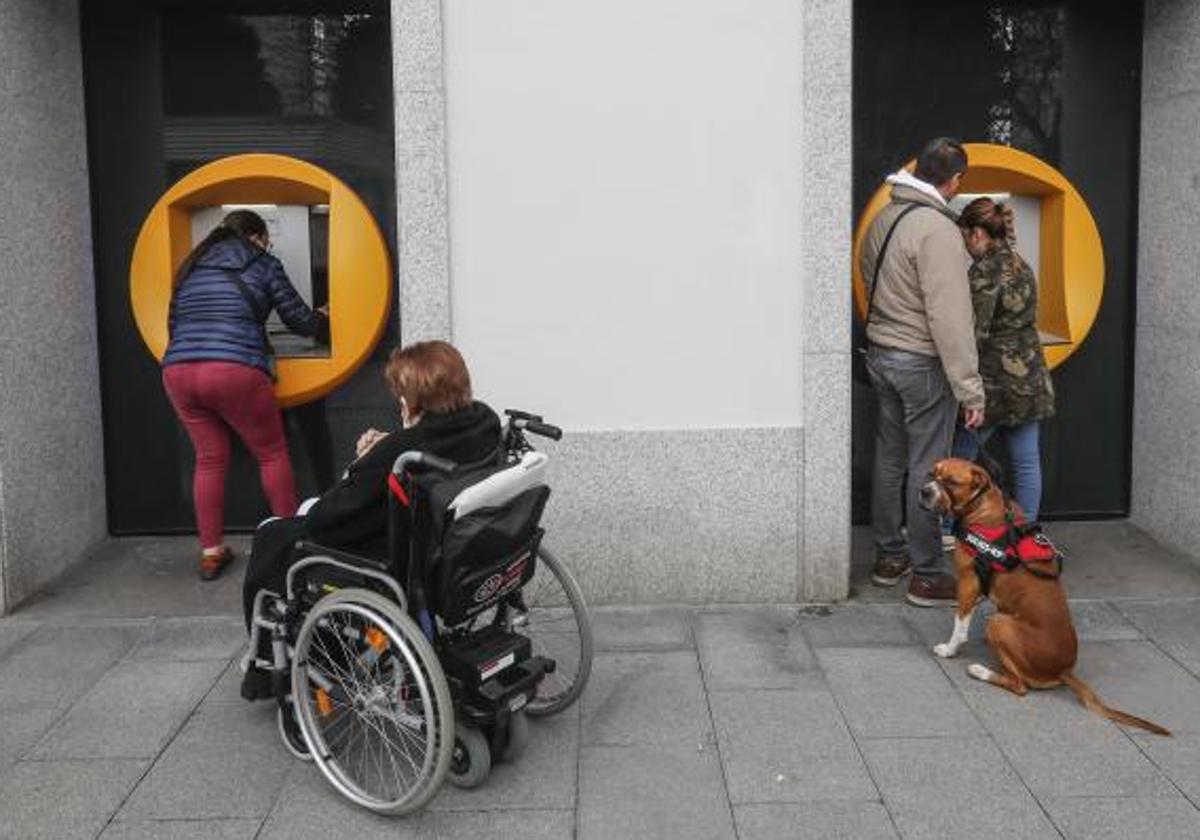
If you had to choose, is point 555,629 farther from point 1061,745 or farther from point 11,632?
point 11,632

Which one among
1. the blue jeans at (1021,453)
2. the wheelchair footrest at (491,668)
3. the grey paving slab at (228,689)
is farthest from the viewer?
the blue jeans at (1021,453)

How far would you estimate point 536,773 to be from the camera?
13.4 feet

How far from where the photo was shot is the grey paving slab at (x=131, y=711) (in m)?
4.30

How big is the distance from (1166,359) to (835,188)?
1.92 meters

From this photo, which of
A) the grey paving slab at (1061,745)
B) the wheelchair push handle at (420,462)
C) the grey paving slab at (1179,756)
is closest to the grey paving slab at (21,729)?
the wheelchair push handle at (420,462)

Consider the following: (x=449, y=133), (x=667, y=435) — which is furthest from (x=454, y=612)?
(x=449, y=133)

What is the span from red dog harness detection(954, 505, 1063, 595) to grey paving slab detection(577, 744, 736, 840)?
1150 millimetres

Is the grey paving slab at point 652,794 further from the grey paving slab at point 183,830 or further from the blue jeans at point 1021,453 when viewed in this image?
the blue jeans at point 1021,453

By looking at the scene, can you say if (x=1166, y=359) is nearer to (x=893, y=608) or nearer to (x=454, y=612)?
(x=893, y=608)

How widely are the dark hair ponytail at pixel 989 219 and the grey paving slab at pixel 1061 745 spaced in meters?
1.89

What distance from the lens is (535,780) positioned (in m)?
4.05

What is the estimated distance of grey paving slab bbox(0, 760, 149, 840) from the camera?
3777 millimetres

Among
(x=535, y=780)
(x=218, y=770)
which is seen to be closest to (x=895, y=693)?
(x=535, y=780)

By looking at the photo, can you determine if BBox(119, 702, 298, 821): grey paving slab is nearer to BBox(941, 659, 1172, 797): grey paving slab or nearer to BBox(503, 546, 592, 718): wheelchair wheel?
BBox(503, 546, 592, 718): wheelchair wheel
